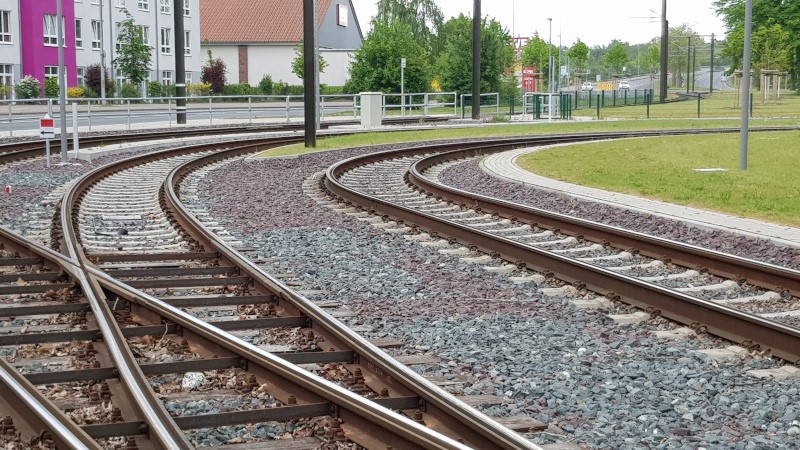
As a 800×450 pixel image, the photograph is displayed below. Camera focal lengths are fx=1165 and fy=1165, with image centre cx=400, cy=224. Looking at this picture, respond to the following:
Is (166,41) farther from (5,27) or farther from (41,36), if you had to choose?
(5,27)

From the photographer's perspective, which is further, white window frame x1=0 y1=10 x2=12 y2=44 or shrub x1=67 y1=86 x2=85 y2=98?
white window frame x1=0 y1=10 x2=12 y2=44

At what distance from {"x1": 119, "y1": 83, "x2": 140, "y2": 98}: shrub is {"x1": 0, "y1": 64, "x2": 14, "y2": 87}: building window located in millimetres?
6258

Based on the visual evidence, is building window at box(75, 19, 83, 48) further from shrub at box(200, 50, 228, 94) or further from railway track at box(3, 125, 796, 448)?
railway track at box(3, 125, 796, 448)

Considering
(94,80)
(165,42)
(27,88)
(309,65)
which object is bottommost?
(27,88)

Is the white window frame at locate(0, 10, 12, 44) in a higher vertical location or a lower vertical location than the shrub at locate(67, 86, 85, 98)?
higher

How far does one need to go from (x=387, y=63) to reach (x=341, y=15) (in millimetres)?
48573

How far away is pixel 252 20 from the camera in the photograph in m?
102

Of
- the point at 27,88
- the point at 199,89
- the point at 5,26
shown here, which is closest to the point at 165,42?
the point at 199,89

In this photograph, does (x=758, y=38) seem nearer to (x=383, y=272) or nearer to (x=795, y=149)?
(x=795, y=149)

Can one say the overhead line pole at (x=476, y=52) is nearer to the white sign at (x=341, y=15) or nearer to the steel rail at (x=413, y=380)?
the steel rail at (x=413, y=380)

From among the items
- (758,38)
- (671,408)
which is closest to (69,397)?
(671,408)

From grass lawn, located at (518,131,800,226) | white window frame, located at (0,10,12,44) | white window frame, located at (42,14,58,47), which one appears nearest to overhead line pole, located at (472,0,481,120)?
grass lawn, located at (518,131,800,226)

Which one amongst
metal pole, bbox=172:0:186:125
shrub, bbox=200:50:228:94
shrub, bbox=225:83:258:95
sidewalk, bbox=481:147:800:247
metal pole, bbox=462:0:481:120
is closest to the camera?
sidewalk, bbox=481:147:800:247

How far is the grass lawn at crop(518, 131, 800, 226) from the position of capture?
620 inches
